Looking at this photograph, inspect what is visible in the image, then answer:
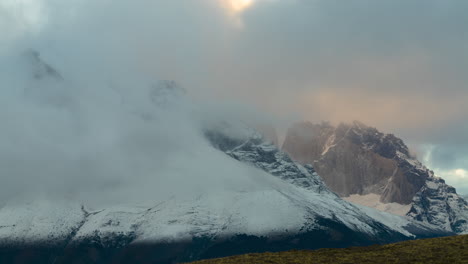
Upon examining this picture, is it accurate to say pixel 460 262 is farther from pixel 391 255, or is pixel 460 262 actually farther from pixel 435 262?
pixel 391 255

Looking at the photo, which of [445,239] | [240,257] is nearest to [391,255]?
[445,239]

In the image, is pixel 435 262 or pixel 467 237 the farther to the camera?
pixel 467 237

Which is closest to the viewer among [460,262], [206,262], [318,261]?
[460,262]

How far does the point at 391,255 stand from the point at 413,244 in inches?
340

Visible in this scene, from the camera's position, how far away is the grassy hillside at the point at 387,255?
80500 millimetres

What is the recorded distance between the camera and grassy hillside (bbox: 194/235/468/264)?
3169 inches

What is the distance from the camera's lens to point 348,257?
84.9 m

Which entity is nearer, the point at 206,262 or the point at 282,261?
the point at 282,261

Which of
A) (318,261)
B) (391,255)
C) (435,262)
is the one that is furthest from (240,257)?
(435,262)

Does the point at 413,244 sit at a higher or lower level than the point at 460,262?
higher

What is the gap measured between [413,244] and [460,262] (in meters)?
15.8

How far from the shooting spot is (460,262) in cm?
7594

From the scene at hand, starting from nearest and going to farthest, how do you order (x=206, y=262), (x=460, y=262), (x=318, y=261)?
1. (x=460, y=262)
2. (x=318, y=261)
3. (x=206, y=262)

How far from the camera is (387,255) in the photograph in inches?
3351
